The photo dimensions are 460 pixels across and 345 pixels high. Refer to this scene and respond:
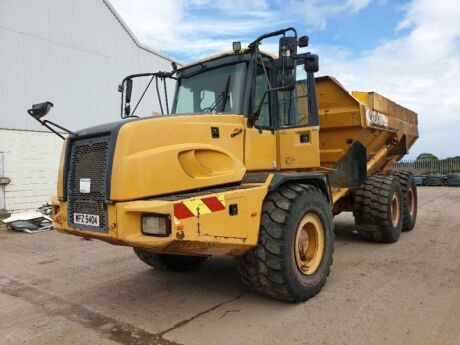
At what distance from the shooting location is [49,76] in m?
13.6

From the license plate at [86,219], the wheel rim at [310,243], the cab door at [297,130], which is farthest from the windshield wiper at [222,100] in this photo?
the license plate at [86,219]

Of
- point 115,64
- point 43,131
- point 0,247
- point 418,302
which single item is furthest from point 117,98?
point 418,302

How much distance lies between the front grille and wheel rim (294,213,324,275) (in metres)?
2.05

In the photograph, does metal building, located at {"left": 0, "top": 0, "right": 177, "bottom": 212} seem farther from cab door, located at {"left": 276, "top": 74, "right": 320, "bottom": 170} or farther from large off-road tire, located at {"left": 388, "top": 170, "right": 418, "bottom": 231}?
cab door, located at {"left": 276, "top": 74, "right": 320, "bottom": 170}

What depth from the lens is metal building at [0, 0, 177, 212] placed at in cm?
1255

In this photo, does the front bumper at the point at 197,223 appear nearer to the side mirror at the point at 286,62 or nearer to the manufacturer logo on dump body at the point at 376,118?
the side mirror at the point at 286,62

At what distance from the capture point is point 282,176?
4410 mm

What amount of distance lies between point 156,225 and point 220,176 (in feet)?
2.88

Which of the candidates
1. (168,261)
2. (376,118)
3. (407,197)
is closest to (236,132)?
(168,261)

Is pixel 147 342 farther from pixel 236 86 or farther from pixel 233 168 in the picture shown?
pixel 236 86

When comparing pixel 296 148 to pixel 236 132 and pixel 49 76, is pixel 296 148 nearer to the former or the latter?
pixel 236 132

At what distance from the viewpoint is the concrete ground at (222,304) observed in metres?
3.65

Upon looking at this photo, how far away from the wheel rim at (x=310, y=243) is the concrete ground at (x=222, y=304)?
33 cm

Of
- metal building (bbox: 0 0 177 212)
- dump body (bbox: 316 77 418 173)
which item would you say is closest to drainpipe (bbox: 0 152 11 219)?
metal building (bbox: 0 0 177 212)
